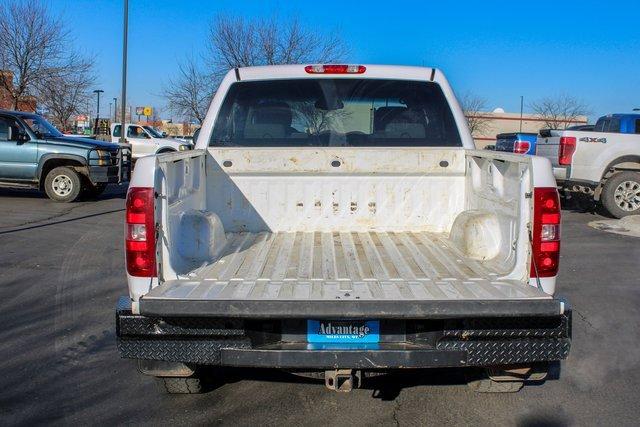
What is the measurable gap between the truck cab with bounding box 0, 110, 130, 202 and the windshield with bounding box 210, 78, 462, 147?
10672mm

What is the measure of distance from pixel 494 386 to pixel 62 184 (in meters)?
12.9

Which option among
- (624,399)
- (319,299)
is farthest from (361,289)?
(624,399)

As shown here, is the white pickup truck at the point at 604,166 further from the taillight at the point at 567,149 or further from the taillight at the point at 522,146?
the taillight at the point at 522,146

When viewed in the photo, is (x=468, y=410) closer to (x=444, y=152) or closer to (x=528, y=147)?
(x=444, y=152)

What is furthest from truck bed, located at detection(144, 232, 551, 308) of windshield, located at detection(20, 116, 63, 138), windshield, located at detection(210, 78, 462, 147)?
windshield, located at detection(20, 116, 63, 138)

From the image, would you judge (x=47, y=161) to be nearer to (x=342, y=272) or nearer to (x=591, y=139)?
(x=591, y=139)

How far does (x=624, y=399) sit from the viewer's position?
4.50 meters

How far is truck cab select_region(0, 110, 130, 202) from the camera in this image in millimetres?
14922

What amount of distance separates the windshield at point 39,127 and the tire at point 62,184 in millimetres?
941

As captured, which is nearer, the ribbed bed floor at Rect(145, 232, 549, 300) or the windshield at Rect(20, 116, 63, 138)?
the ribbed bed floor at Rect(145, 232, 549, 300)

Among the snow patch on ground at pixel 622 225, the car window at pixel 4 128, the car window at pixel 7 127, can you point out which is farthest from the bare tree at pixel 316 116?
the car window at pixel 4 128

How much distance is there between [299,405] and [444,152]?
213cm

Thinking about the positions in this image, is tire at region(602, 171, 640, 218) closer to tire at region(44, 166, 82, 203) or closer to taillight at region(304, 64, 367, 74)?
taillight at region(304, 64, 367, 74)

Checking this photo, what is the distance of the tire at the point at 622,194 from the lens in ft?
44.2
